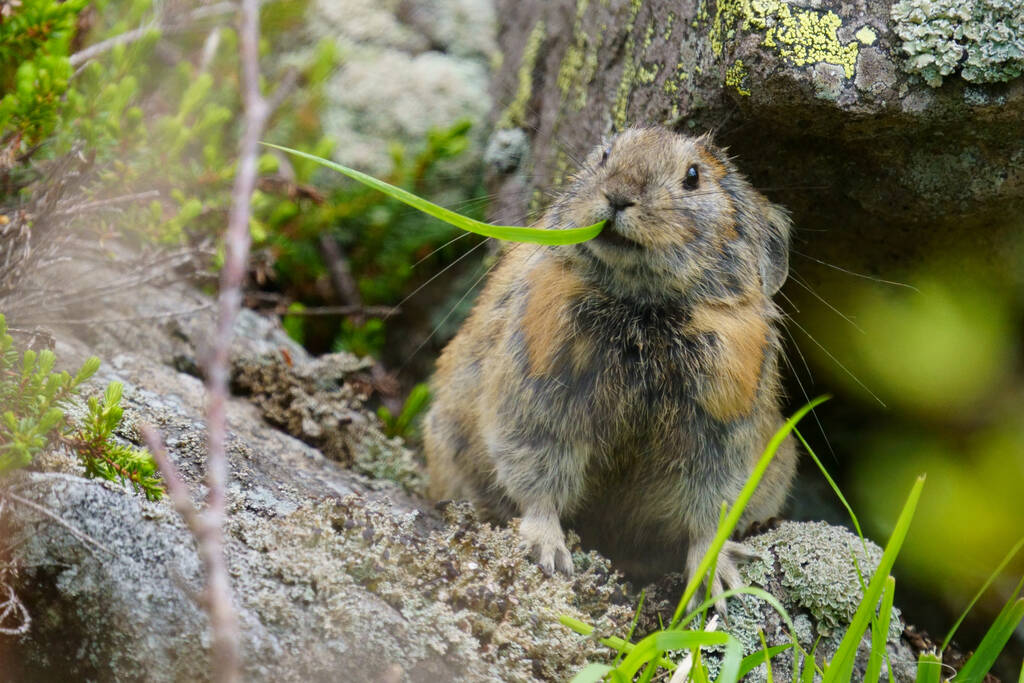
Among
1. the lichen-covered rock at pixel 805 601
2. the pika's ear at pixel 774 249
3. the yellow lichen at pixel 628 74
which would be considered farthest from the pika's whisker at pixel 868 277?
the lichen-covered rock at pixel 805 601

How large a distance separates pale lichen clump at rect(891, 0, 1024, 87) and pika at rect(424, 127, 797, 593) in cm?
96

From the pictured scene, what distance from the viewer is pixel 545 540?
15.0 ft

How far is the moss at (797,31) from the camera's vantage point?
4.48m

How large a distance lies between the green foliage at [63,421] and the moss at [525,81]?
12.6 feet

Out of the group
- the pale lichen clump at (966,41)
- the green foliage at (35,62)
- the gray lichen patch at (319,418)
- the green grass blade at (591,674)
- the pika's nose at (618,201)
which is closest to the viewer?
the green grass blade at (591,674)

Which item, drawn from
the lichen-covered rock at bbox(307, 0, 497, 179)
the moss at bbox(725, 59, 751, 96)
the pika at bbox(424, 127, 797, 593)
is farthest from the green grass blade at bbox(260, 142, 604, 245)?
the lichen-covered rock at bbox(307, 0, 497, 179)

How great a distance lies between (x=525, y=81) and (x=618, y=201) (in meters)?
3.25

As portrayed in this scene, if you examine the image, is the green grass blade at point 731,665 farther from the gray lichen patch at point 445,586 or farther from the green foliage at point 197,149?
the green foliage at point 197,149

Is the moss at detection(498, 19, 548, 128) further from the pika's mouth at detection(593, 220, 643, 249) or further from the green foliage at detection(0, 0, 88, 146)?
the green foliage at detection(0, 0, 88, 146)

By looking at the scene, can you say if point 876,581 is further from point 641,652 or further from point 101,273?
point 101,273

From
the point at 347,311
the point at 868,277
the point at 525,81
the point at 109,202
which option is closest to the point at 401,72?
the point at 525,81

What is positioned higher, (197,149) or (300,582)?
(197,149)

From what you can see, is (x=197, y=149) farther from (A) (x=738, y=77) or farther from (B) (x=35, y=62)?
(A) (x=738, y=77)

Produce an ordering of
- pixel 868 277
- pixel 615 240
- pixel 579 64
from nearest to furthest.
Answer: pixel 615 240, pixel 868 277, pixel 579 64
